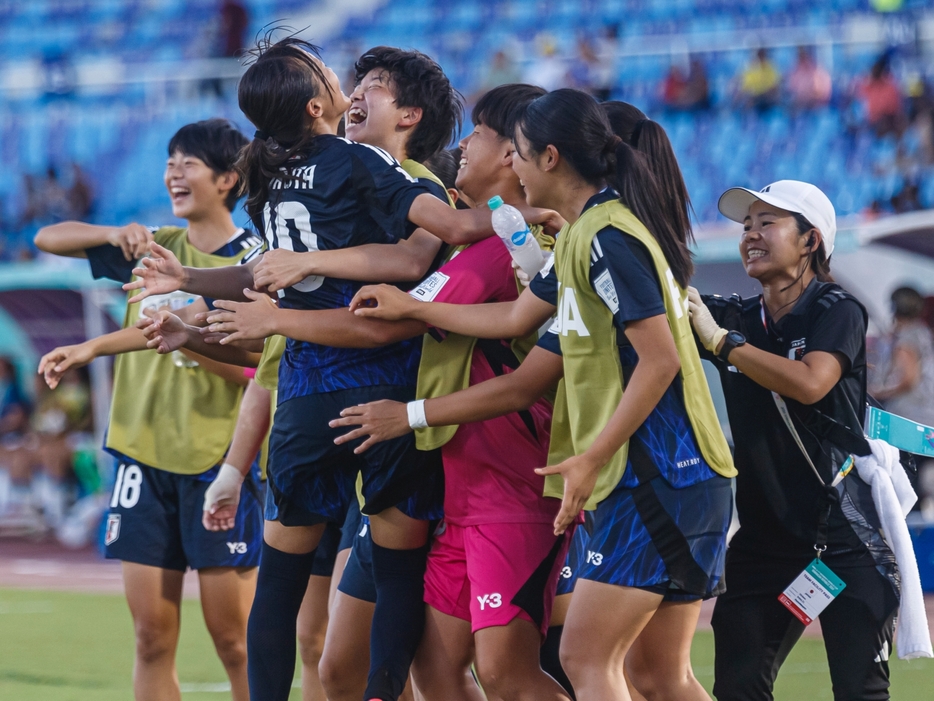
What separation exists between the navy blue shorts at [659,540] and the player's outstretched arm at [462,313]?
0.54 metres

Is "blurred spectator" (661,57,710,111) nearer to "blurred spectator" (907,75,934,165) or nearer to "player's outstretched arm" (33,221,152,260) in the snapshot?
"blurred spectator" (907,75,934,165)

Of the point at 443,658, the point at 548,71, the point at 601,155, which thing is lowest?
the point at 443,658

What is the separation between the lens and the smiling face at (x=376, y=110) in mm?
3545

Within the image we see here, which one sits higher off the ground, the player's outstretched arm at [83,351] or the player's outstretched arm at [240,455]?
the player's outstretched arm at [83,351]

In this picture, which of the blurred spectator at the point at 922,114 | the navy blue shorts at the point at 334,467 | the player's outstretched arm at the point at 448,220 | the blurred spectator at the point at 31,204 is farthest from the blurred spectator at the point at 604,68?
the navy blue shorts at the point at 334,467

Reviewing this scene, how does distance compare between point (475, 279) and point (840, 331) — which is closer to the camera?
point (475, 279)

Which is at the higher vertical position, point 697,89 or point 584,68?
point 584,68

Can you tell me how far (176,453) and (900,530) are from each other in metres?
2.46

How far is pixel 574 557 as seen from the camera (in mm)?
3475

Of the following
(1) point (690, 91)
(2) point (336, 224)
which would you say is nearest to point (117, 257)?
(2) point (336, 224)

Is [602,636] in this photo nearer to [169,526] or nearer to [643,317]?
[643,317]

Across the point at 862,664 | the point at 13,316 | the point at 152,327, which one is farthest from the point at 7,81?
the point at 862,664

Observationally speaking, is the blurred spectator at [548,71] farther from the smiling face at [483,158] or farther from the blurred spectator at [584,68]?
the smiling face at [483,158]

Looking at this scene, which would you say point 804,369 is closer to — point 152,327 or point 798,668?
point 152,327
